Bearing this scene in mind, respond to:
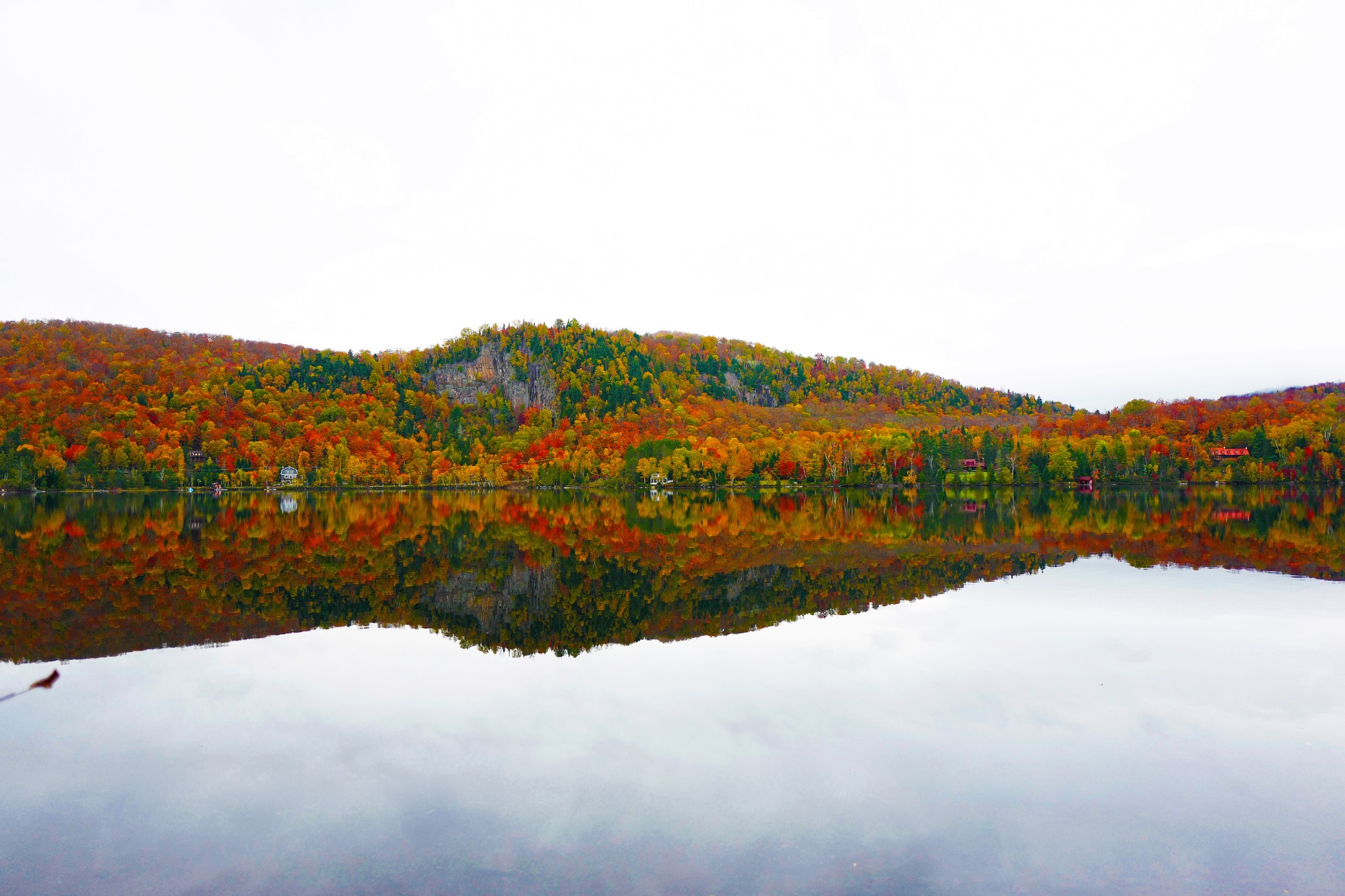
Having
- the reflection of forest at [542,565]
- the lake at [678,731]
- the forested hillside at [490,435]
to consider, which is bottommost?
the reflection of forest at [542,565]

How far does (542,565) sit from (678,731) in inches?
659

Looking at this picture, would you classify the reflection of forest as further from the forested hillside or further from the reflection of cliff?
the forested hillside

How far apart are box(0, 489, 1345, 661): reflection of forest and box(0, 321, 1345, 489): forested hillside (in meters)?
71.2

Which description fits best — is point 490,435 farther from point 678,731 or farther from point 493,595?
point 678,731

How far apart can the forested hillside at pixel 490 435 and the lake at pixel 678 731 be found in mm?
104280

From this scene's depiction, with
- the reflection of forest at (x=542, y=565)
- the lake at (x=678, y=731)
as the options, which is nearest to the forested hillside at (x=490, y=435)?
the reflection of forest at (x=542, y=565)

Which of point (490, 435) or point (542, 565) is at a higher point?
point (490, 435)

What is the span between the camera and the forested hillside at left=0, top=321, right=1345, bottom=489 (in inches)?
4621

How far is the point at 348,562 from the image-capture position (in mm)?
25906

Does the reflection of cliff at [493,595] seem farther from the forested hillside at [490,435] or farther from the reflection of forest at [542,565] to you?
the forested hillside at [490,435]

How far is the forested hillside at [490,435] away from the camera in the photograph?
11738 centimetres

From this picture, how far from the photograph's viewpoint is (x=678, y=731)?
9.75m

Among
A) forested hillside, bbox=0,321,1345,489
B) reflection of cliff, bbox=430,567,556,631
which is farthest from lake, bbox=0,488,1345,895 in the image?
forested hillside, bbox=0,321,1345,489

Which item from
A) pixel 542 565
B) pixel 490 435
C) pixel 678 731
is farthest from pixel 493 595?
pixel 490 435
